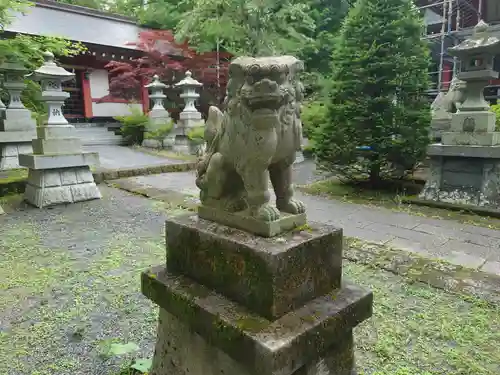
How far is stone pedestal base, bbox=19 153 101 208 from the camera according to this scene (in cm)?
562

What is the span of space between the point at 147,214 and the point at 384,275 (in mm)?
3391

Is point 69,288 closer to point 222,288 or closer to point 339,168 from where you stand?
point 222,288

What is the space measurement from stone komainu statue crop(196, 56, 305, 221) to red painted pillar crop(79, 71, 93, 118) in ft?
51.5

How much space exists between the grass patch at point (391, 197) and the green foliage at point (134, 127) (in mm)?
8161

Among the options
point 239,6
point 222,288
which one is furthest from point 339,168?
point 239,6

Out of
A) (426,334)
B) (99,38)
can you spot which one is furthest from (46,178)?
(99,38)

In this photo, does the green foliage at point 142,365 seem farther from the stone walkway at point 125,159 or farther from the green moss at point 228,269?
the stone walkway at point 125,159

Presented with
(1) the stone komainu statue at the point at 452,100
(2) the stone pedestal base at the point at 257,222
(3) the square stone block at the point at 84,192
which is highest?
(1) the stone komainu statue at the point at 452,100

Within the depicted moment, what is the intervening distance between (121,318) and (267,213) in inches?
65.3

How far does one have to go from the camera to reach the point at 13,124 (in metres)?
8.00

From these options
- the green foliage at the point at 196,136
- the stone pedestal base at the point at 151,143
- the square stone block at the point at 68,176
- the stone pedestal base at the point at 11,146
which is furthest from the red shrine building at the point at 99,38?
the square stone block at the point at 68,176

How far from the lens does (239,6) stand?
10.9 metres

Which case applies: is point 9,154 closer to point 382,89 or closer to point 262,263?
point 382,89

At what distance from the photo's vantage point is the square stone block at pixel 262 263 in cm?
131
